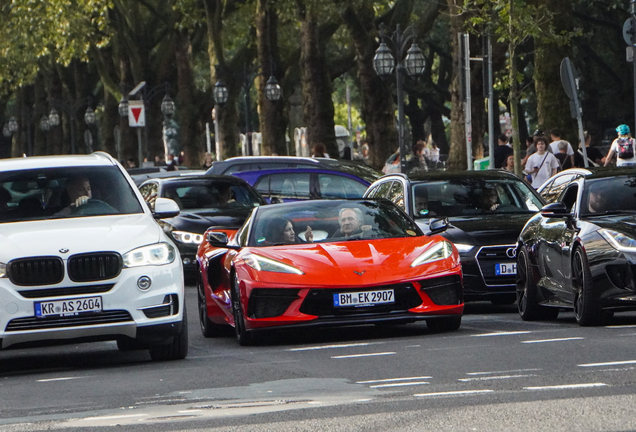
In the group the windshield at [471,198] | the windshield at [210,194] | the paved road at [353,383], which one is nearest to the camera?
the paved road at [353,383]

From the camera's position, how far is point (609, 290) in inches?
444

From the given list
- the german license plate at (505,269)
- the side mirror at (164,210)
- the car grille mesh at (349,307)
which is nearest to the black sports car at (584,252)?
the german license plate at (505,269)

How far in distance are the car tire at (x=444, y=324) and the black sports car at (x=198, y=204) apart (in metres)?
7.94

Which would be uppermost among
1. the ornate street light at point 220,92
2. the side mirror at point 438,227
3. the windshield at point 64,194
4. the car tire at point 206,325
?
the ornate street light at point 220,92

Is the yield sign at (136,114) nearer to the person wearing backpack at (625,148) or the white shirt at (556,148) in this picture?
the white shirt at (556,148)

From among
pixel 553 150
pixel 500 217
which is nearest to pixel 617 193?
pixel 500 217

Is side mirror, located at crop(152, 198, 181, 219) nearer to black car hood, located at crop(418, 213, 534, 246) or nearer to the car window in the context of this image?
black car hood, located at crop(418, 213, 534, 246)

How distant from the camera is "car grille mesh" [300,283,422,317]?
447 inches

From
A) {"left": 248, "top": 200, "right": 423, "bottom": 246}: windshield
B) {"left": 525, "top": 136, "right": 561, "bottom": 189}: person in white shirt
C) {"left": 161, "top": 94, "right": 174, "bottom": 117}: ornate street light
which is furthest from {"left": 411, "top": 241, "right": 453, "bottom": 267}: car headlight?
{"left": 161, "top": 94, "right": 174, "bottom": 117}: ornate street light

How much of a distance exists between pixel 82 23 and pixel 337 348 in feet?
126

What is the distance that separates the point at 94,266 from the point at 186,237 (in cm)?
1000

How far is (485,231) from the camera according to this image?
1429 centimetres

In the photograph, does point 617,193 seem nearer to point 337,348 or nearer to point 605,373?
point 337,348

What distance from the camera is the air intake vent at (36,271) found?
10.2m
